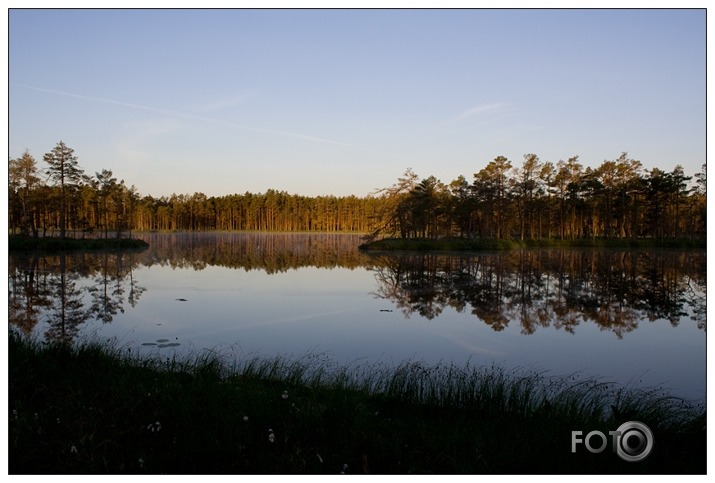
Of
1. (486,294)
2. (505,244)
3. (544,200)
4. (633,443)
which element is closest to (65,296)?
(486,294)

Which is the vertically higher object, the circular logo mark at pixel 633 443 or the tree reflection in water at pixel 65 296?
the circular logo mark at pixel 633 443

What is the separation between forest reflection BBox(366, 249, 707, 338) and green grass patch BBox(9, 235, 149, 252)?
39.0 meters

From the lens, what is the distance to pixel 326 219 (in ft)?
565

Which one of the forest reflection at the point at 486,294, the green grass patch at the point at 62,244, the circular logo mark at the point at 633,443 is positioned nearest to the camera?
the circular logo mark at the point at 633,443

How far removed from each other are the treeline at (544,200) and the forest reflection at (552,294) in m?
36.5

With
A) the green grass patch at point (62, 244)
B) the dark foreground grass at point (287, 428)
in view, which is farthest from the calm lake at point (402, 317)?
the green grass patch at point (62, 244)

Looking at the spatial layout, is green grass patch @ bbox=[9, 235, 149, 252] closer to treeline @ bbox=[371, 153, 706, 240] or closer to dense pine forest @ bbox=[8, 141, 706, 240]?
dense pine forest @ bbox=[8, 141, 706, 240]

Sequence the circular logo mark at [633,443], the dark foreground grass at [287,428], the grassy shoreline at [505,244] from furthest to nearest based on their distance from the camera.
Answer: the grassy shoreline at [505,244]
the circular logo mark at [633,443]
the dark foreground grass at [287,428]

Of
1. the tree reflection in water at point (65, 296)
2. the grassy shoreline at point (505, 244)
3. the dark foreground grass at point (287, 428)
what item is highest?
the grassy shoreline at point (505, 244)

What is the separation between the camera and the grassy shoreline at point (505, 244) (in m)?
63.9

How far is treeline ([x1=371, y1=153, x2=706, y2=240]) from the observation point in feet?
240

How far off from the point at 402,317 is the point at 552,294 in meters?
9.65

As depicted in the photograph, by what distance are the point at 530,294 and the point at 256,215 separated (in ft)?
522

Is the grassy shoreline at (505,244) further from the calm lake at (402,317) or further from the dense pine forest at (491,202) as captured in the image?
the calm lake at (402,317)
